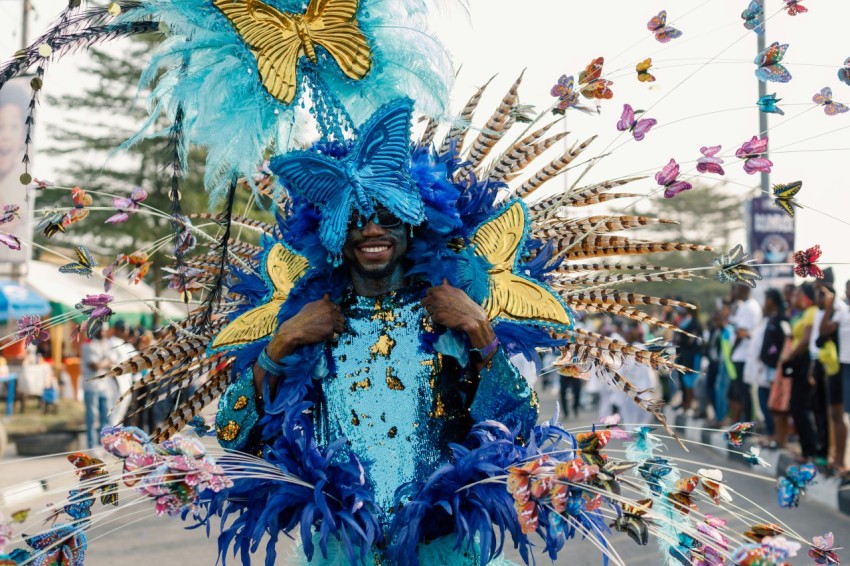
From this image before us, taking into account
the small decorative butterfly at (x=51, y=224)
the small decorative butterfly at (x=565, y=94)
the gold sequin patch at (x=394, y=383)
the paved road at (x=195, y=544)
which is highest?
the small decorative butterfly at (x=565, y=94)

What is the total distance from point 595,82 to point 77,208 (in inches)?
63.9

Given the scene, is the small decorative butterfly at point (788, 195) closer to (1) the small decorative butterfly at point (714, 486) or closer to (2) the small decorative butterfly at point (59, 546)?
(1) the small decorative butterfly at point (714, 486)

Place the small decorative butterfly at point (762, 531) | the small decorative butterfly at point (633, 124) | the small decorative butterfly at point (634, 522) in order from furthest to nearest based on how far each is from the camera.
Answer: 1. the small decorative butterfly at point (633, 124)
2. the small decorative butterfly at point (634, 522)
3. the small decorative butterfly at point (762, 531)

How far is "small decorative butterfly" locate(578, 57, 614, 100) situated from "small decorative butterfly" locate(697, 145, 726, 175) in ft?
1.14

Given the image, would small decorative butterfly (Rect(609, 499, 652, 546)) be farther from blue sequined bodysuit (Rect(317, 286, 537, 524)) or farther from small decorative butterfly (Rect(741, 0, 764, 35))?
small decorative butterfly (Rect(741, 0, 764, 35))

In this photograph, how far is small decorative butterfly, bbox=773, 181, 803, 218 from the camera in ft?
7.57

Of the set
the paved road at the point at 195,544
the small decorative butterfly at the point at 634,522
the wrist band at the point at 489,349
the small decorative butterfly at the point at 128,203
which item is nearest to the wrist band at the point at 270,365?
the wrist band at the point at 489,349

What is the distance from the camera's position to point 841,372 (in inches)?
281

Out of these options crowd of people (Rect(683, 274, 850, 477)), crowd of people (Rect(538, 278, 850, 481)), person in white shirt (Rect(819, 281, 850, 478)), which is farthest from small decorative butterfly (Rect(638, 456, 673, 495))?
person in white shirt (Rect(819, 281, 850, 478))

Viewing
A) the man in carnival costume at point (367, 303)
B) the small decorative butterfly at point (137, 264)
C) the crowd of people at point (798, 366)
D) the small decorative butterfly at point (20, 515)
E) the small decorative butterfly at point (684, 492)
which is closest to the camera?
the small decorative butterfly at point (20, 515)

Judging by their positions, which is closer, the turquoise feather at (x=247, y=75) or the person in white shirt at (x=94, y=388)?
the turquoise feather at (x=247, y=75)

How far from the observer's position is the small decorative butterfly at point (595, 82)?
2604 mm

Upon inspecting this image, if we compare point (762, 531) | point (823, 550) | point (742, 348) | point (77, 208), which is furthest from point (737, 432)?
point (742, 348)

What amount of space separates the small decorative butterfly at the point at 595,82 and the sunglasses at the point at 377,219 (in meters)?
0.75
